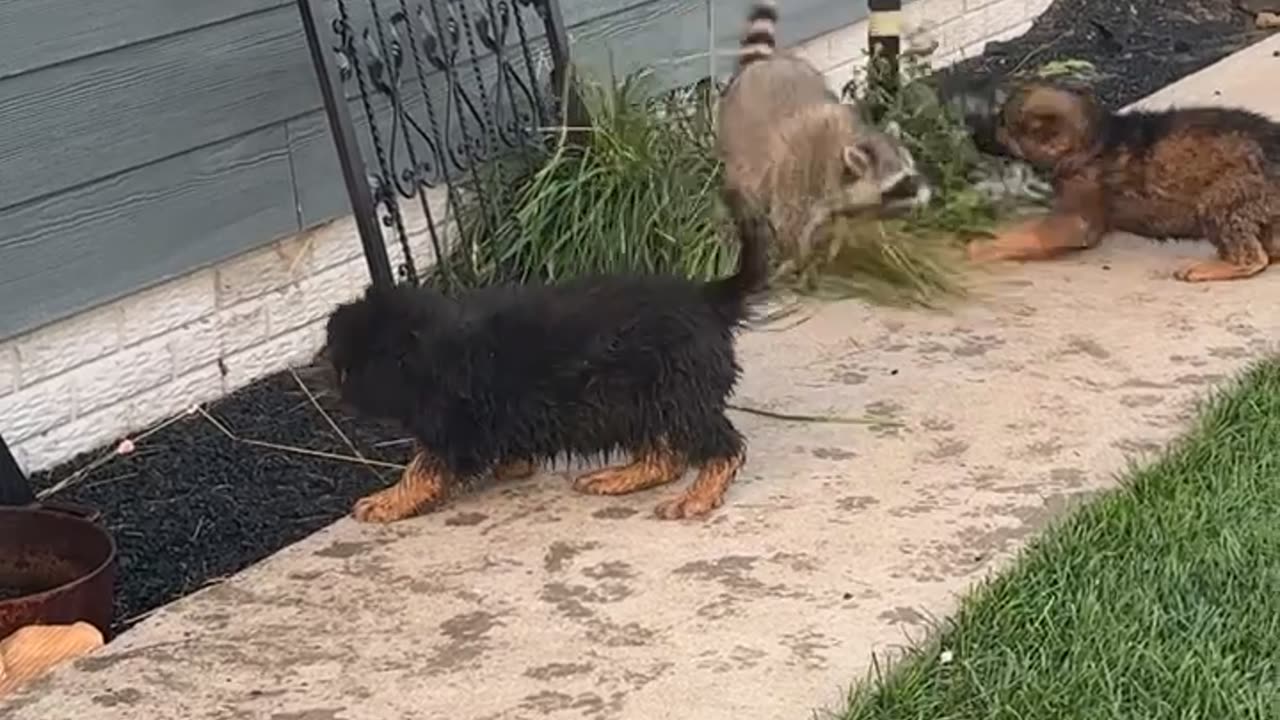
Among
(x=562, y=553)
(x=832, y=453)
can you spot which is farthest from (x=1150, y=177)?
(x=562, y=553)

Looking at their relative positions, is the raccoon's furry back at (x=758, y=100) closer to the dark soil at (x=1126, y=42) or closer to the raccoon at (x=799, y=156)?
the raccoon at (x=799, y=156)

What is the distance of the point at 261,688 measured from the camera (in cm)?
342

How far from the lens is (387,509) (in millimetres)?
4141

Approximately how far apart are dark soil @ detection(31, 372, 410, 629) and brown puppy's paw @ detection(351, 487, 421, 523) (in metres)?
0.15

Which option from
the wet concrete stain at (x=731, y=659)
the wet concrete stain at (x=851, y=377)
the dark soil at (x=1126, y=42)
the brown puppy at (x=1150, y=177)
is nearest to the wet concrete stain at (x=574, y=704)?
the wet concrete stain at (x=731, y=659)

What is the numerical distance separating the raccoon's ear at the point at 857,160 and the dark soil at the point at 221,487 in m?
1.73

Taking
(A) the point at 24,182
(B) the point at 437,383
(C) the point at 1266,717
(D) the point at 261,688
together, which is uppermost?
(A) the point at 24,182

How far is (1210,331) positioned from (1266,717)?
2.05m

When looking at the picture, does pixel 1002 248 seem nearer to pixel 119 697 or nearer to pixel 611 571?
→ pixel 611 571

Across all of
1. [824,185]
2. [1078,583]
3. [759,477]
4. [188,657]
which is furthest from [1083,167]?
[188,657]

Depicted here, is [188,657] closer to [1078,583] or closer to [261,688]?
[261,688]

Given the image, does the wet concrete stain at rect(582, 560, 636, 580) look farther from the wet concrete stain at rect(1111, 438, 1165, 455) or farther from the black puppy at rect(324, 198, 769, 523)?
the wet concrete stain at rect(1111, 438, 1165, 455)

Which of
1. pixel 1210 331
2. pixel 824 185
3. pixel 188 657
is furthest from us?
pixel 824 185

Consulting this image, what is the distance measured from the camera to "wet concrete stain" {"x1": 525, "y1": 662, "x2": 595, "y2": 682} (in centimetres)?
343
